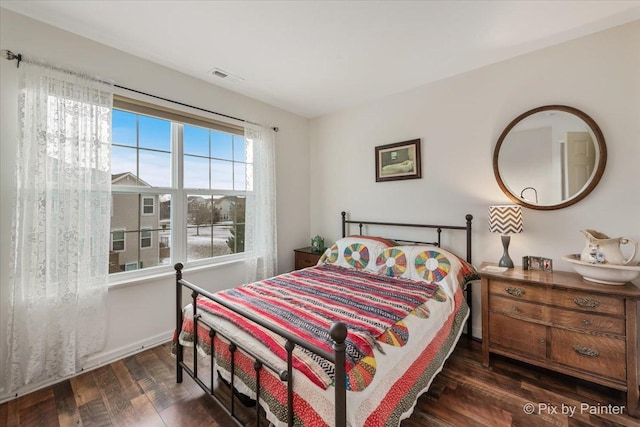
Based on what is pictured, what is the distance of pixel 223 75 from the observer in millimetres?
2664

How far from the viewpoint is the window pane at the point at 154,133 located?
8.05ft

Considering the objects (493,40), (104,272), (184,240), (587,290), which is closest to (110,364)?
(104,272)

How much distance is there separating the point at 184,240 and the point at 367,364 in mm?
2231

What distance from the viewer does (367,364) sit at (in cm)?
121

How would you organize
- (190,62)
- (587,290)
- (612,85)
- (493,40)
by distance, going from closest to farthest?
(587,290) < (612,85) < (493,40) < (190,62)

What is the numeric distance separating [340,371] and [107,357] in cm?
226

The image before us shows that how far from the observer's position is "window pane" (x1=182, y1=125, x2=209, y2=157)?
8.96 feet

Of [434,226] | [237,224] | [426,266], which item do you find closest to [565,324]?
[426,266]

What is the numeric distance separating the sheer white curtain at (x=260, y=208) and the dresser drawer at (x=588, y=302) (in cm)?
268

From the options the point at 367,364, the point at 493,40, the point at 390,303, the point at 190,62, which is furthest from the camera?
the point at 190,62

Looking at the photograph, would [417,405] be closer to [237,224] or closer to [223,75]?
[237,224]

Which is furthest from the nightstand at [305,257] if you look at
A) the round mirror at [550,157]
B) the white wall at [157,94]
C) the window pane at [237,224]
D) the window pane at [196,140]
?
the round mirror at [550,157]

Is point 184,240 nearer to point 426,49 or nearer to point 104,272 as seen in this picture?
point 104,272

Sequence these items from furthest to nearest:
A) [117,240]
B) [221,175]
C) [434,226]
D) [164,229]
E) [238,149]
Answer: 1. [238,149]
2. [221,175]
3. [434,226]
4. [164,229]
5. [117,240]
